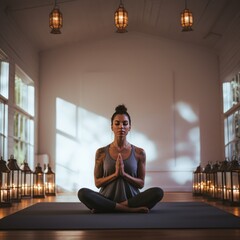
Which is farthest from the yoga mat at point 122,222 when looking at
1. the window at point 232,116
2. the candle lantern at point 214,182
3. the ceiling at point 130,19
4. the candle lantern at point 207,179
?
the window at point 232,116

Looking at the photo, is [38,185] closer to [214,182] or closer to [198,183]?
[198,183]

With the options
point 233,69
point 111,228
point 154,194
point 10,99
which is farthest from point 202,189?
point 111,228

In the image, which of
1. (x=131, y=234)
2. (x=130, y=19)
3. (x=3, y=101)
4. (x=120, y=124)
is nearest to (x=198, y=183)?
(x=3, y=101)

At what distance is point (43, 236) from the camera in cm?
302

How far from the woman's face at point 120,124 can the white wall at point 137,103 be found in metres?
7.27

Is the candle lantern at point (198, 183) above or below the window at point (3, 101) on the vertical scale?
below

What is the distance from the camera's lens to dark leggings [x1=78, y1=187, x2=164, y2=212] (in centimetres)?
434

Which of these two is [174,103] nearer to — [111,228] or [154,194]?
[154,194]

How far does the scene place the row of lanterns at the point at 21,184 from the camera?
651cm

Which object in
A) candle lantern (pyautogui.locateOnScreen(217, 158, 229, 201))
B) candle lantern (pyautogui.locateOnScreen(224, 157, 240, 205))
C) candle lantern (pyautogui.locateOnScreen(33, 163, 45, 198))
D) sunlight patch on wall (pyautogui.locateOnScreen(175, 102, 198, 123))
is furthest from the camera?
sunlight patch on wall (pyautogui.locateOnScreen(175, 102, 198, 123))

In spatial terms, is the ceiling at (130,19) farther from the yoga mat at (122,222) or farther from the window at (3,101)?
the yoga mat at (122,222)

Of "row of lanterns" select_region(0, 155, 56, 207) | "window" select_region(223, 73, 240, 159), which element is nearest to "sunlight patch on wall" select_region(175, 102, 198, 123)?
"window" select_region(223, 73, 240, 159)

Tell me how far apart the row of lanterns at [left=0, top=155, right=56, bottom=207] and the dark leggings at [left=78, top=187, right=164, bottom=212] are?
2.20 meters

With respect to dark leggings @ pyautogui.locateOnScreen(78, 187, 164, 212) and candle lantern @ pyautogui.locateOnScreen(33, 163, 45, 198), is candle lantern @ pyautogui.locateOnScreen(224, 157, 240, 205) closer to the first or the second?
dark leggings @ pyautogui.locateOnScreen(78, 187, 164, 212)
